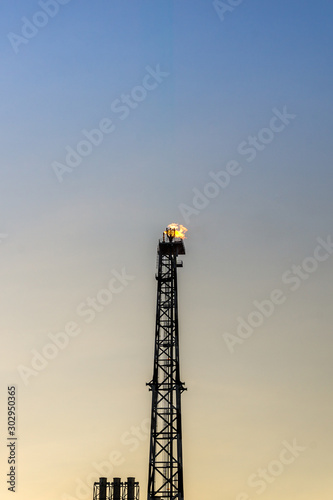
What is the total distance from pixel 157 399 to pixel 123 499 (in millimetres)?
20059

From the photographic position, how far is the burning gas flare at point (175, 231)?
106 m

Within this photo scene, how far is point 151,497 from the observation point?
9888cm

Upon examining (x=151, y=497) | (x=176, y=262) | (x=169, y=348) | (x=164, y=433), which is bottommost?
(x=151, y=497)

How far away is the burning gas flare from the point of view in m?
106

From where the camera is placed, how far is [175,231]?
106000mm

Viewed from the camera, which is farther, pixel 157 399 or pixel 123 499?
pixel 123 499

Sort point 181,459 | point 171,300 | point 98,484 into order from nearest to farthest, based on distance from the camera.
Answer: point 181,459 → point 171,300 → point 98,484

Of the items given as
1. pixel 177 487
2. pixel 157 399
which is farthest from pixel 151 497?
pixel 157 399

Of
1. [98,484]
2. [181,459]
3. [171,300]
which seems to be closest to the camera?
[181,459]

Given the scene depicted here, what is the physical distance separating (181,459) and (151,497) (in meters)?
5.70

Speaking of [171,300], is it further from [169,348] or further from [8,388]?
[8,388]

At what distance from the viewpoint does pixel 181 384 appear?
10062 cm

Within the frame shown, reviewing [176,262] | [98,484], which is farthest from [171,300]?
[98,484]

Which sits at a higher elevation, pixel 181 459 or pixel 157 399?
pixel 157 399
